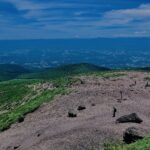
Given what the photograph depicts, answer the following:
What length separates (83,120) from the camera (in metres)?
48.8

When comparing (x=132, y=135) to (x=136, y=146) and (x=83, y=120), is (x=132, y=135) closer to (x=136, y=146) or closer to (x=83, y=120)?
(x=136, y=146)

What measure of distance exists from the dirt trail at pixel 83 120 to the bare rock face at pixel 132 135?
65.3 inches

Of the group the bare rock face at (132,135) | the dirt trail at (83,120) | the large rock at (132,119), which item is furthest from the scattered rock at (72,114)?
the bare rock face at (132,135)

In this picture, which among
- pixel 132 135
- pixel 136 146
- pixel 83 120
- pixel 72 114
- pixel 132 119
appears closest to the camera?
pixel 136 146

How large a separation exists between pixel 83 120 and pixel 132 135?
1124 centimetres

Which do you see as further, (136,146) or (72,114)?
(72,114)

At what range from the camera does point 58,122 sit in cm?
5056

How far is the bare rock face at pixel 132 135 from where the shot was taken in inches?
1502

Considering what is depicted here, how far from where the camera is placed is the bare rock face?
125 ft

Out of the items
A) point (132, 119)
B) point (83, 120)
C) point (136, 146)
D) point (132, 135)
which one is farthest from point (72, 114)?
point (136, 146)

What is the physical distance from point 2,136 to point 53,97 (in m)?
12.6

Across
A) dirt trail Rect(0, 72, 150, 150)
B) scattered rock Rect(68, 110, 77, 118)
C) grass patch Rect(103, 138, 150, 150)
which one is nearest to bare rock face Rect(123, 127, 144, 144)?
grass patch Rect(103, 138, 150, 150)

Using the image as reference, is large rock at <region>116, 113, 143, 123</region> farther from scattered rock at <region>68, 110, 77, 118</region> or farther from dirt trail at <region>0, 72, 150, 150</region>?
scattered rock at <region>68, 110, 77, 118</region>

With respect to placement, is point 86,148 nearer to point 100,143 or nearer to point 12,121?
point 100,143
